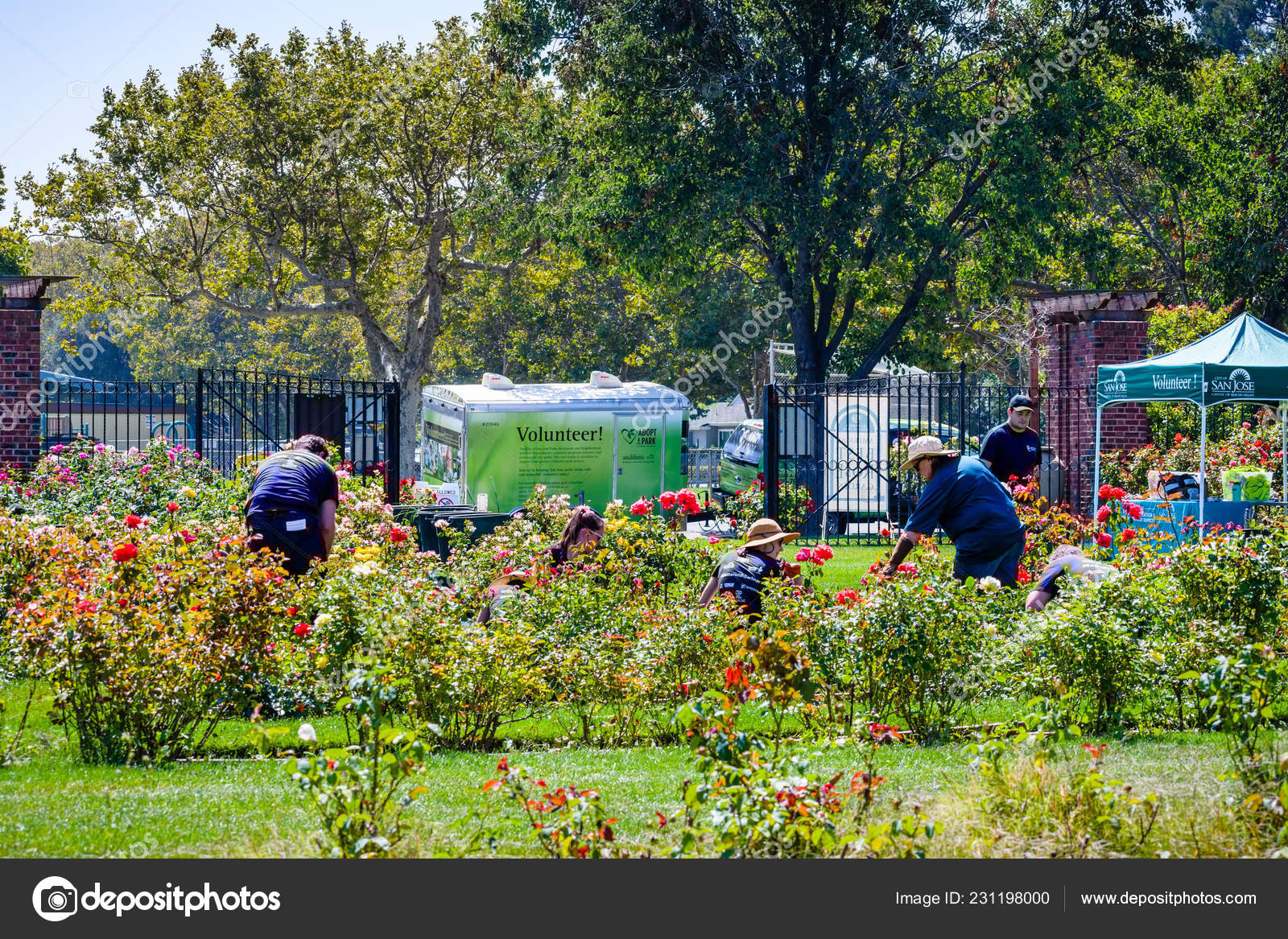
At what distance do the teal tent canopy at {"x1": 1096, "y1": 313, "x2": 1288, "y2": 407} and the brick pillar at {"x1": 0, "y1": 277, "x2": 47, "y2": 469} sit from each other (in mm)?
11504

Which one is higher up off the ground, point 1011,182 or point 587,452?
point 1011,182

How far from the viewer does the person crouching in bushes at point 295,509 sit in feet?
25.5

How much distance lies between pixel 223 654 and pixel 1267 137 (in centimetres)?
2396

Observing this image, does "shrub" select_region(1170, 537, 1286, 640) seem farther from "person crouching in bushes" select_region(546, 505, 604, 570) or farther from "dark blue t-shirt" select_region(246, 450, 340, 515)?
"dark blue t-shirt" select_region(246, 450, 340, 515)

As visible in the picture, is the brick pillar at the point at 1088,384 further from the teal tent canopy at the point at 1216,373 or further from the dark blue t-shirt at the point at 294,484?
the dark blue t-shirt at the point at 294,484

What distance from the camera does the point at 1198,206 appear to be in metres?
24.6

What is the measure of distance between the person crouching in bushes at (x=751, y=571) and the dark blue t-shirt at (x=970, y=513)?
816mm

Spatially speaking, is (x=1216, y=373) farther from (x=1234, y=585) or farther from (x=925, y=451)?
(x=1234, y=585)

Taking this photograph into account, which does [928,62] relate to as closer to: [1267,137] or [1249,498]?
[1267,137]

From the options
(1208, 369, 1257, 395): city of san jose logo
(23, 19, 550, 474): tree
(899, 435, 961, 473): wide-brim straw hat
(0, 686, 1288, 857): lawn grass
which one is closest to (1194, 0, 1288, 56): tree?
(23, 19, 550, 474): tree

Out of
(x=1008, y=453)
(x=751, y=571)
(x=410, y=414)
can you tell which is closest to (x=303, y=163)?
(x=410, y=414)

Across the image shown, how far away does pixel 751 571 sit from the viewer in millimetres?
7207

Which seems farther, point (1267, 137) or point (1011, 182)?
point (1267, 137)
